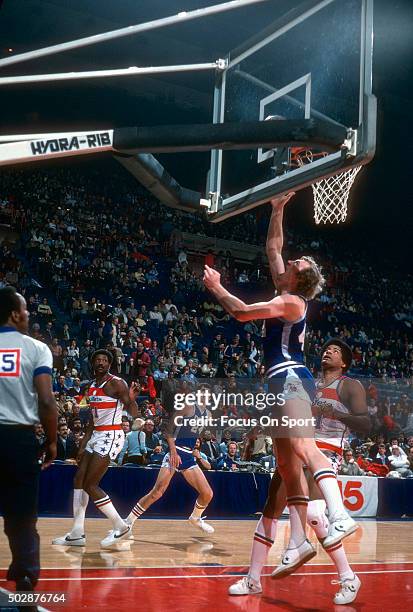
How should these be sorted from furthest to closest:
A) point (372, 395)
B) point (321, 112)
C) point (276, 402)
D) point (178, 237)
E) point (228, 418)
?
point (178, 237)
point (372, 395)
point (228, 418)
point (321, 112)
point (276, 402)

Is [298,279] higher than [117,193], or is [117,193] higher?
[117,193]

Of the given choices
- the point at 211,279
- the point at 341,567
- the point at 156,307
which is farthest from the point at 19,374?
the point at 156,307

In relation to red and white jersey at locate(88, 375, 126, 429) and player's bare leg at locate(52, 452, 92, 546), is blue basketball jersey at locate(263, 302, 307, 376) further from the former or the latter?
player's bare leg at locate(52, 452, 92, 546)

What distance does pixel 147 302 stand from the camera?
2134 centimetres

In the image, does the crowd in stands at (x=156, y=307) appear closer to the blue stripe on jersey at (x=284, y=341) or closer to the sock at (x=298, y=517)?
the blue stripe on jersey at (x=284, y=341)

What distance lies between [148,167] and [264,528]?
2.91 metres

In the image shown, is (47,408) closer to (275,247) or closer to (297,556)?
(297,556)

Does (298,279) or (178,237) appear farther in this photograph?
(178,237)

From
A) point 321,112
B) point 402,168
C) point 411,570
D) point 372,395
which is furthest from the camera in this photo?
point 402,168

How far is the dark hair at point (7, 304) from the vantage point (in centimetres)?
456

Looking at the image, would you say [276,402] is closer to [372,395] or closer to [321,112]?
[321,112]

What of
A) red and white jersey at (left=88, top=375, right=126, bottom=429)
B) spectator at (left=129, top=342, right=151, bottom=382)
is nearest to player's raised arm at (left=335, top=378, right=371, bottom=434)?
red and white jersey at (left=88, top=375, right=126, bottom=429)

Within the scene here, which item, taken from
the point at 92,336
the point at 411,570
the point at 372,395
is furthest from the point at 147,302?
the point at 411,570

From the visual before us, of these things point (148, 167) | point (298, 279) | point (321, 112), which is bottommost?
point (298, 279)
